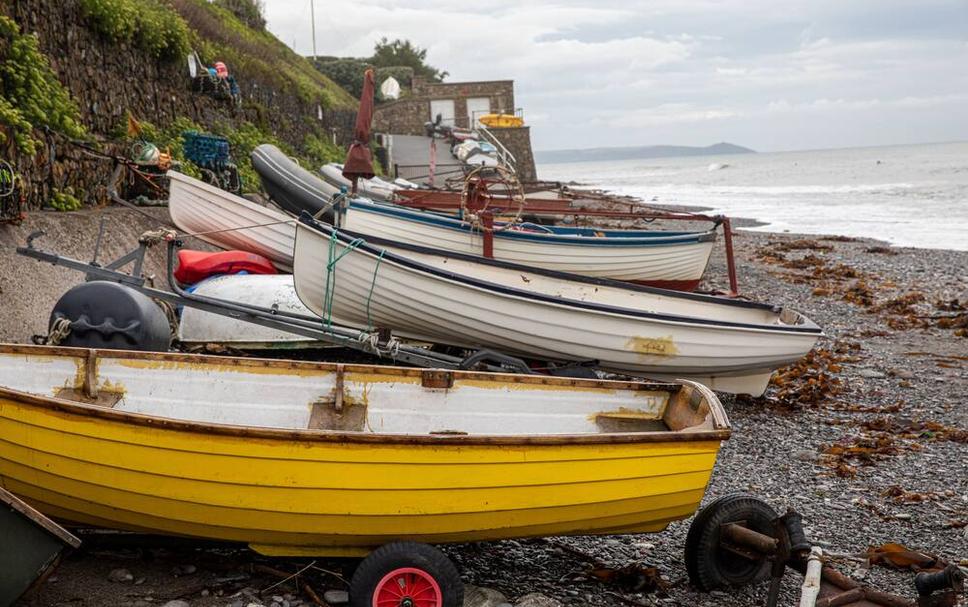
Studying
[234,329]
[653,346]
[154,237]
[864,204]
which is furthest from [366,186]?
[864,204]

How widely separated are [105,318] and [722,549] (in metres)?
4.26

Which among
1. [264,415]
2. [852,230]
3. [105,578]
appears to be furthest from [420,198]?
[852,230]

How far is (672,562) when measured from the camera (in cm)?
472

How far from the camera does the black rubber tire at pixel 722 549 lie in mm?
4273

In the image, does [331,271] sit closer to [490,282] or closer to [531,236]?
[490,282]

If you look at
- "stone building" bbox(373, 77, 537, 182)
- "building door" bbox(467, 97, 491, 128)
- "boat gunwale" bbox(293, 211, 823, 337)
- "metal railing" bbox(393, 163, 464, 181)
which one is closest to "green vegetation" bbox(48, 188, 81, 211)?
"boat gunwale" bbox(293, 211, 823, 337)

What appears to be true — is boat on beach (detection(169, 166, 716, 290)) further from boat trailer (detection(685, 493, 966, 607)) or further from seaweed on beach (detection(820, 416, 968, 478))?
boat trailer (detection(685, 493, 966, 607))

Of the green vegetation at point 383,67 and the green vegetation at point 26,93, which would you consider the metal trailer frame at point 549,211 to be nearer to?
the green vegetation at point 26,93

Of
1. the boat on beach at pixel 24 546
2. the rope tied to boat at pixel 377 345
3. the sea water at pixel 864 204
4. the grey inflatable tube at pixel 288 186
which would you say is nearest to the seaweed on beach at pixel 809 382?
the rope tied to boat at pixel 377 345

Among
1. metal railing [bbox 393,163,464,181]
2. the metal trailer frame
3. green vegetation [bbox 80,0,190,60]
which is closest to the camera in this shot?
the metal trailer frame

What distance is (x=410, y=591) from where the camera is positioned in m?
3.76

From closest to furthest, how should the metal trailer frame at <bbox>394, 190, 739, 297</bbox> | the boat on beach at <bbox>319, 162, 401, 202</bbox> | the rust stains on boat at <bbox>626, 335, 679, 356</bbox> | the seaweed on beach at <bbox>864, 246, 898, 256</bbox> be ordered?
the rust stains on boat at <bbox>626, 335, 679, 356</bbox> < the metal trailer frame at <bbox>394, 190, 739, 297</bbox> < the boat on beach at <bbox>319, 162, 401, 202</bbox> < the seaweed on beach at <bbox>864, 246, 898, 256</bbox>

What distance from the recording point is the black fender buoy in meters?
5.80

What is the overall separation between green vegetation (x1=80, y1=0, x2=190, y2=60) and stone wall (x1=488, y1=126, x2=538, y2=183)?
90.7 feet
